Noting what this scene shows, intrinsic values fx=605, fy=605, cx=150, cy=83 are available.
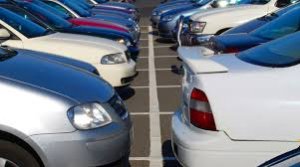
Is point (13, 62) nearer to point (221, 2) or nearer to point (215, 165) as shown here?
point (215, 165)

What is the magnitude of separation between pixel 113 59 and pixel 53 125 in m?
4.46

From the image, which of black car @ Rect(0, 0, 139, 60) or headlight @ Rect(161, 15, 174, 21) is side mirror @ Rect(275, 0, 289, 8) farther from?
headlight @ Rect(161, 15, 174, 21)

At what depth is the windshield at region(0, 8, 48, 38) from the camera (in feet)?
27.7

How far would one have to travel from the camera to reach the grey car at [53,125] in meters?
4.09

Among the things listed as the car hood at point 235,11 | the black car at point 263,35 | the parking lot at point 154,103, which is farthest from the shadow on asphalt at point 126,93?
the car hood at point 235,11

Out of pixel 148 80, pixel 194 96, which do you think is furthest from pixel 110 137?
pixel 148 80

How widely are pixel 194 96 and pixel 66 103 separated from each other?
0.89m

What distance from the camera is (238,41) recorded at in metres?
7.71

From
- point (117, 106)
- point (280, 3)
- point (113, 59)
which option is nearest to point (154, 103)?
point (113, 59)

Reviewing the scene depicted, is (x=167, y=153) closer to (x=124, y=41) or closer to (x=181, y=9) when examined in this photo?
(x=124, y=41)

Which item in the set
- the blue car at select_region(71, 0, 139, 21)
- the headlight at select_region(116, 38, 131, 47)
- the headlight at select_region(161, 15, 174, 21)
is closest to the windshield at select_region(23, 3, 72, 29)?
the headlight at select_region(116, 38, 131, 47)

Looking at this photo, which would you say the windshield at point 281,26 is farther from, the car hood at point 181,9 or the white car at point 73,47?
the car hood at point 181,9

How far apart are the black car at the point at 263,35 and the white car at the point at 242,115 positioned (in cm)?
334

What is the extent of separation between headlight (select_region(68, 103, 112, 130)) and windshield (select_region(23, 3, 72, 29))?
20.4ft
